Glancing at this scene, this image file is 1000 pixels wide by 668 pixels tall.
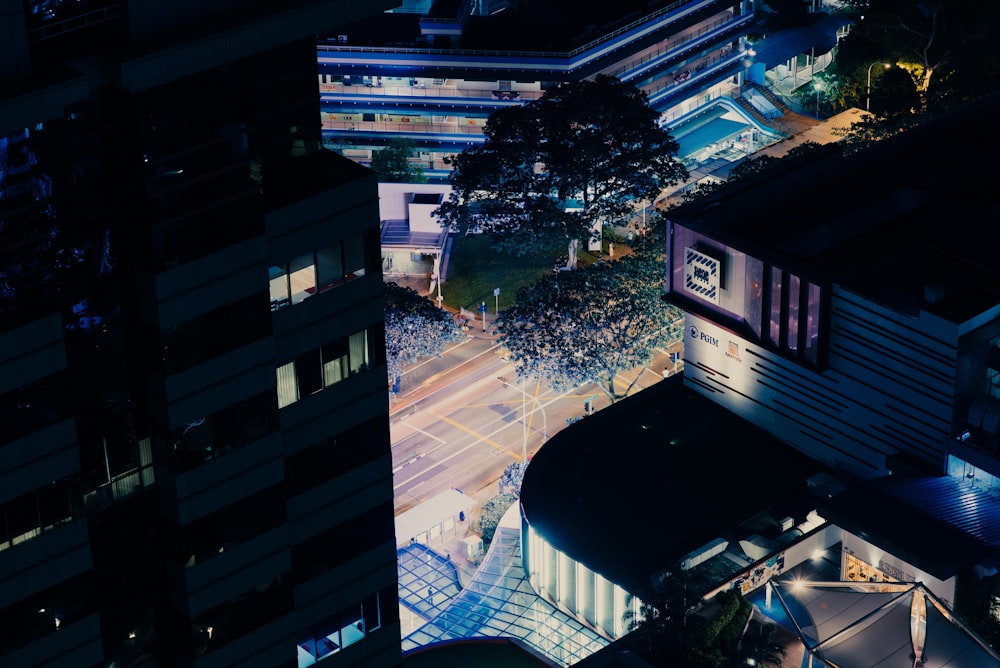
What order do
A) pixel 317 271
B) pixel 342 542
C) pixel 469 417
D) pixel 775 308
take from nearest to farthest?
pixel 317 271 < pixel 342 542 < pixel 775 308 < pixel 469 417

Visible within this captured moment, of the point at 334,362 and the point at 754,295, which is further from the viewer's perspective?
the point at 754,295

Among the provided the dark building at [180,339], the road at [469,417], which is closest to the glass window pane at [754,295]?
the road at [469,417]

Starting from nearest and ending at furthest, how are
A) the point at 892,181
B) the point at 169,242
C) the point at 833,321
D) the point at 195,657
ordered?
the point at 169,242 → the point at 195,657 → the point at 833,321 → the point at 892,181

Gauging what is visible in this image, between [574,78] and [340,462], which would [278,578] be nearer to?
[340,462]

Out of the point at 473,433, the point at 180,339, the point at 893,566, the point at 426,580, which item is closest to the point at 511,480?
the point at 473,433

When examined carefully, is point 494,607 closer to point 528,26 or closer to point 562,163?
point 562,163

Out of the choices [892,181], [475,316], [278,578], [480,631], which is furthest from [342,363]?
[475,316]

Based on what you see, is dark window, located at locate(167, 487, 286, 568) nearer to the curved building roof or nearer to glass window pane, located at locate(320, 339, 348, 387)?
glass window pane, located at locate(320, 339, 348, 387)
